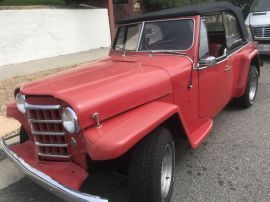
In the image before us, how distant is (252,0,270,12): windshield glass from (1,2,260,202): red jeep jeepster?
20.4ft

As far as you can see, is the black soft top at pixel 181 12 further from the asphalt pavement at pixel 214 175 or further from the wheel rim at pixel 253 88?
the asphalt pavement at pixel 214 175

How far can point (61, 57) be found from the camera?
1207cm

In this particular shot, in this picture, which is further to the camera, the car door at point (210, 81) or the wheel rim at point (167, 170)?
the car door at point (210, 81)

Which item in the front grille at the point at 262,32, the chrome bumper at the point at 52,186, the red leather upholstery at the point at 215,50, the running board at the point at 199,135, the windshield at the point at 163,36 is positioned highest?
the windshield at the point at 163,36

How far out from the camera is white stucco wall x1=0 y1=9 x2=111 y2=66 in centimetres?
1105

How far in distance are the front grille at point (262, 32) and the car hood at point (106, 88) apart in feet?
22.2

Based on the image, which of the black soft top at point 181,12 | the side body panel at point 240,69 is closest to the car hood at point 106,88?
the black soft top at point 181,12

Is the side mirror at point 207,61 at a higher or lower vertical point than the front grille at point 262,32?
higher

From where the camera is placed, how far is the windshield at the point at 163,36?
4.29 m

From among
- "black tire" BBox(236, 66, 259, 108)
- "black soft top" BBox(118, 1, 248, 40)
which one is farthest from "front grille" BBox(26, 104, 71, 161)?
"black tire" BBox(236, 66, 259, 108)

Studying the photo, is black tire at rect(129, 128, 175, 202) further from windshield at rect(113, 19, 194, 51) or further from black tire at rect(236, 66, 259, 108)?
black tire at rect(236, 66, 259, 108)

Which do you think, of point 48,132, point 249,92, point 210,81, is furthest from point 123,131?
point 249,92

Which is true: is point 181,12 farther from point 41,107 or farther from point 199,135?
point 41,107

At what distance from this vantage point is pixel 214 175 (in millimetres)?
3949
